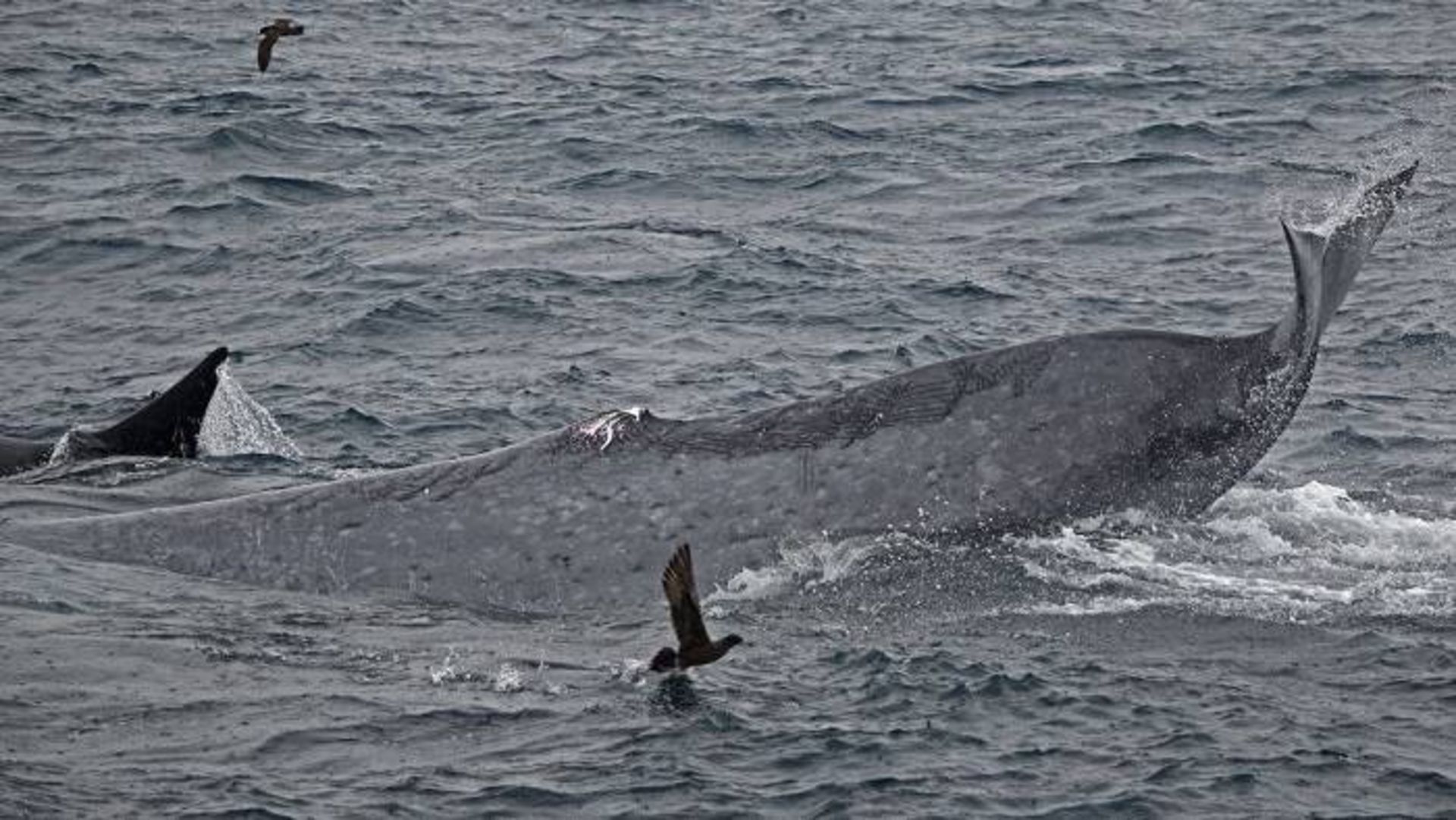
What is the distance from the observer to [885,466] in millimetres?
11055

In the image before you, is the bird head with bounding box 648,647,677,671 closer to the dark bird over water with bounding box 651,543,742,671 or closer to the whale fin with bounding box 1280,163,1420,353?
the dark bird over water with bounding box 651,543,742,671

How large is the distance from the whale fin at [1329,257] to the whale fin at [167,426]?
635cm

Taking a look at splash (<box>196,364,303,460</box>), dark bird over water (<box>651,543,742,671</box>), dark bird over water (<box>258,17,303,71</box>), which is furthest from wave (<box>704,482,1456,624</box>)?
dark bird over water (<box>258,17,303,71</box>)

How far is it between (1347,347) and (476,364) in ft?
22.5

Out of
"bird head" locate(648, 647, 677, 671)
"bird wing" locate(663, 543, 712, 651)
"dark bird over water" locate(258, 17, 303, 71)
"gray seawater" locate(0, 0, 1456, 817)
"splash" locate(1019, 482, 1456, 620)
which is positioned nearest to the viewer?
"bird wing" locate(663, 543, 712, 651)

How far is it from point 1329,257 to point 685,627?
3287 millimetres

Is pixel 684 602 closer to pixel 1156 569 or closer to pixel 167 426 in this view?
pixel 1156 569

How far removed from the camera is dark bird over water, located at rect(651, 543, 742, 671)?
10.3 metres

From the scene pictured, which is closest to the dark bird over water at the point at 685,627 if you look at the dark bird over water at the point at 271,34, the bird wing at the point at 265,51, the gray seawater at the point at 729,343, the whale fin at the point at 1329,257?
the gray seawater at the point at 729,343

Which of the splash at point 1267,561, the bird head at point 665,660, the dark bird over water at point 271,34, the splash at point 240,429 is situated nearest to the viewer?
the bird head at point 665,660

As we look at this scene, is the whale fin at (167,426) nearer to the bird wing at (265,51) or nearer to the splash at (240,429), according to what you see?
A: the splash at (240,429)

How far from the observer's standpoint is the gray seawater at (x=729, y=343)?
1045 centimetres

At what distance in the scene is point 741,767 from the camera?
1042 centimetres

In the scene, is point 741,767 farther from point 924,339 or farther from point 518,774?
point 924,339
